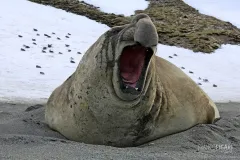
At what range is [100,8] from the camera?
1599 cm

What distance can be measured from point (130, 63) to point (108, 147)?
620 mm

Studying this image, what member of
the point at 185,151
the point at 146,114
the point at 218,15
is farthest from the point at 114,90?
the point at 218,15

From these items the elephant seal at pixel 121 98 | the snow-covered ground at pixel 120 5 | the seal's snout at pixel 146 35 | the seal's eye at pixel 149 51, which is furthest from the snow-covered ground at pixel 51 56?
the seal's snout at pixel 146 35

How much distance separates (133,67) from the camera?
142 inches

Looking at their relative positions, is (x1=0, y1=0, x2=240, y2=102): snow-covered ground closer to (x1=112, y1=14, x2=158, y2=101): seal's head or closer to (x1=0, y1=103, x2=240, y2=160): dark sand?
(x1=0, y1=103, x2=240, y2=160): dark sand

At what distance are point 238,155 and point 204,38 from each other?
9.65m

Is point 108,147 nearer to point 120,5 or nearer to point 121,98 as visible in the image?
point 121,98

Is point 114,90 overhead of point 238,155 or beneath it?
overhead

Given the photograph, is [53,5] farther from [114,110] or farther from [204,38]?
[114,110]

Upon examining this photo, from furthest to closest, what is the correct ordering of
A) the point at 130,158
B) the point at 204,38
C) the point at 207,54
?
1. the point at 204,38
2. the point at 207,54
3. the point at 130,158

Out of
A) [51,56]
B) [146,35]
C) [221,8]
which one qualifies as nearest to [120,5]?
[221,8]

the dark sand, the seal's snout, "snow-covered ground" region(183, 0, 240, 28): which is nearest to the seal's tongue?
the seal's snout

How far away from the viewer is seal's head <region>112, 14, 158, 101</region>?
3557mm

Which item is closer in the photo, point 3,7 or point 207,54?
point 207,54
